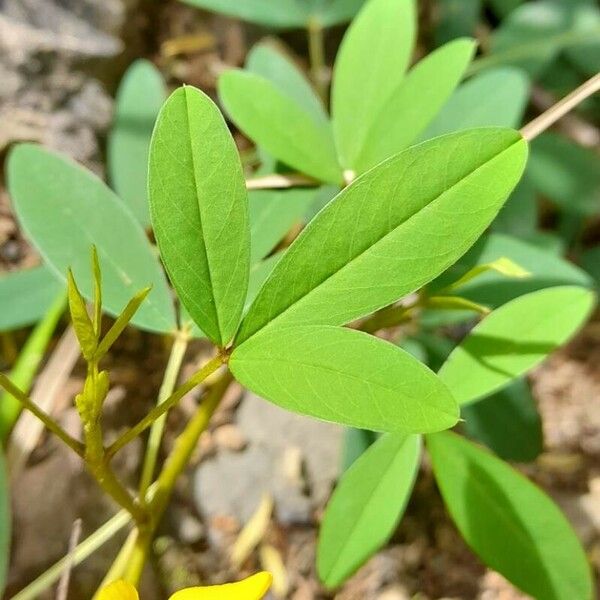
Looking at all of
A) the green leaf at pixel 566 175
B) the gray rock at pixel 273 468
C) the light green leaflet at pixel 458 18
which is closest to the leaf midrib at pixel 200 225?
the gray rock at pixel 273 468

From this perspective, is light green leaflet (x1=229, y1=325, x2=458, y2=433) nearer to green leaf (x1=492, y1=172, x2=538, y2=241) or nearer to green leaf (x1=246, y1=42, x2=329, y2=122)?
green leaf (x1=246, y1=42, x2=329, y2=122)

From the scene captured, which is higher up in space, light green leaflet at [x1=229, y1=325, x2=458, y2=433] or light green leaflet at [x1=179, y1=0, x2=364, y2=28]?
light green leaflet at [x1=179, y1=0, x2=364, y2=28]

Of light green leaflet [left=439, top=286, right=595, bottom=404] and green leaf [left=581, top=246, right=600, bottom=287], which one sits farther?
green leaf [left=581, top=246, right=600, bottom=287]

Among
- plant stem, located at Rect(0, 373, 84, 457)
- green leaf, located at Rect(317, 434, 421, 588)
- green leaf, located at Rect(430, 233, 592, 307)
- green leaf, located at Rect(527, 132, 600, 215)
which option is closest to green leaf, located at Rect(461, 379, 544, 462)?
green leaf, located at Rect(430, 233, 592, 307)

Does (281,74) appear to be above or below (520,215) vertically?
above

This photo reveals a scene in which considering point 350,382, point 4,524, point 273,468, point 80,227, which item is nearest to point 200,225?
point 350,382

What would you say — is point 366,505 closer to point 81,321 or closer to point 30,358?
point 81,321

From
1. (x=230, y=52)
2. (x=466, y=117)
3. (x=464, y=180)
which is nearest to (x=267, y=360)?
(x=464, y=180)

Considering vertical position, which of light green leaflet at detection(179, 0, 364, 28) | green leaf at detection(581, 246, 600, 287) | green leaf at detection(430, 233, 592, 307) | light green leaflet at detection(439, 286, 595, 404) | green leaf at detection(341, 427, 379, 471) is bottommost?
green leaf at detection(581, 246, 600, 287)
